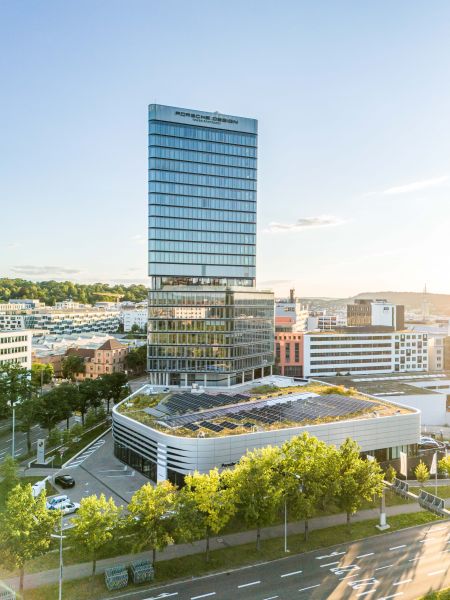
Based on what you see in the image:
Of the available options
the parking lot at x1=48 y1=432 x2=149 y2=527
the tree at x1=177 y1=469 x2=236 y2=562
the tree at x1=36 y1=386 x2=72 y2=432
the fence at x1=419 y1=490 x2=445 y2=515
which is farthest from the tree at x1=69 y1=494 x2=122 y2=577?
the tree at x1=36 y1=386 x2=72 y2=432

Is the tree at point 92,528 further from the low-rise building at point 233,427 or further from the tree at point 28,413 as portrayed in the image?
the tree at point 28,413

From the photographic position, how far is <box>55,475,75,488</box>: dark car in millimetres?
53250

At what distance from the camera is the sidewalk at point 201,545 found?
36.0 metres

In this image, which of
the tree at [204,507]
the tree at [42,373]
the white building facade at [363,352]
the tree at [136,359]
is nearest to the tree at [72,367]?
the tree at [42,373]

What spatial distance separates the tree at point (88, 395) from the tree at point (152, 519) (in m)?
44.9

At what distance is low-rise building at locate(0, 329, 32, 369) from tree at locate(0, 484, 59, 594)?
79.7 m

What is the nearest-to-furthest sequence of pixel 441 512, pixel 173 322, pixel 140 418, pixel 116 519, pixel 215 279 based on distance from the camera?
1. pixel 116 519
2. pixel 441 512
3. pixel 140 418
4. pixel 173 322
5. pixel 215 279

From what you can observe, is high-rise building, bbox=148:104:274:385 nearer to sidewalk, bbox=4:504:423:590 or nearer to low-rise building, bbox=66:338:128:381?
sidewalk, bbox=4:504:423:590

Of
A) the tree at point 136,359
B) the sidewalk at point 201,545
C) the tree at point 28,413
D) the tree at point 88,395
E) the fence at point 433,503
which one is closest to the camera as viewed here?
the sidewalk at point 201,545

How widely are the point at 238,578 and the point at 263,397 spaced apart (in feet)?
119

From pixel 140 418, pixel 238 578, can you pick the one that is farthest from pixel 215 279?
pixel 238 578

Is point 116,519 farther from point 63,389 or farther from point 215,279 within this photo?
point 215,279

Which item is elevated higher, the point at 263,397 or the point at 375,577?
the point at 263,397

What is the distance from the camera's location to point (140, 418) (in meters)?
59.3
